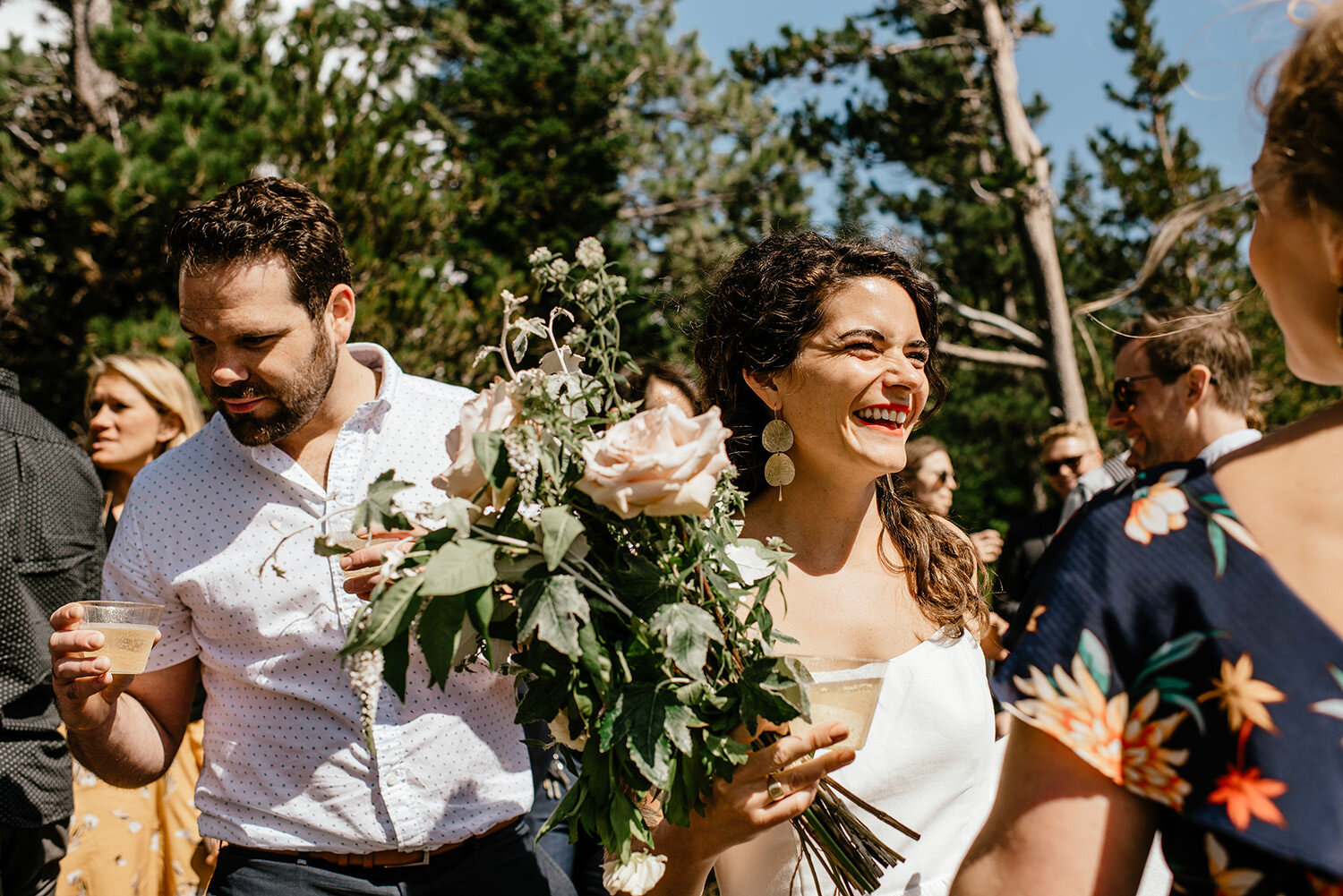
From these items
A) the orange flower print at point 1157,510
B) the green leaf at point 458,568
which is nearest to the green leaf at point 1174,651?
the orange flower print at point 1157,510

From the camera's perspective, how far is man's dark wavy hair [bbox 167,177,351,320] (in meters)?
2.25

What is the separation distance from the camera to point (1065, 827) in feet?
3.27

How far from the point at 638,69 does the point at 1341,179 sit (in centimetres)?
1786

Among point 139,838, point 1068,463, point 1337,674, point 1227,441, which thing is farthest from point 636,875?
point 1068,463

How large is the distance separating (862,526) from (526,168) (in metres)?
13.9

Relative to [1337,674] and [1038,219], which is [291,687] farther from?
[1038,219]

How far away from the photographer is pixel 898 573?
2.37 metres

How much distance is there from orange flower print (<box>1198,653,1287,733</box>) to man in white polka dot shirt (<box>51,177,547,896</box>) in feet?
5.69

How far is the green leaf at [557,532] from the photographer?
1.33m

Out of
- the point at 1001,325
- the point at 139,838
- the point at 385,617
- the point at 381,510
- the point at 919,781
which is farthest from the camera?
the point at 1001,325

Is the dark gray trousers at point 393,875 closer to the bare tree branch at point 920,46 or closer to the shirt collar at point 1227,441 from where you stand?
the shirt collar at point 1227,441

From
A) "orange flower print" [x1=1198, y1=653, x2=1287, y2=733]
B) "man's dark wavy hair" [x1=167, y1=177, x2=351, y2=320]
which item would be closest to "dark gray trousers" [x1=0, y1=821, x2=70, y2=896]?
"man's dark wavy hair" [x1=167, y1=177, x2=351, y2=320]

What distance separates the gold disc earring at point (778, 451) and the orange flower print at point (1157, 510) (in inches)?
52.1

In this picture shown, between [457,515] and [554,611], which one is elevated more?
[457,515]
